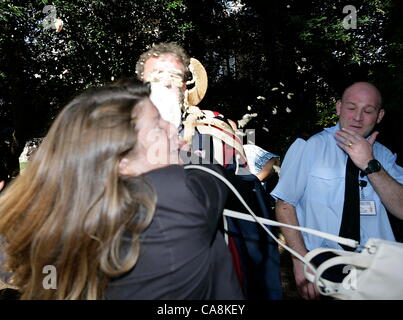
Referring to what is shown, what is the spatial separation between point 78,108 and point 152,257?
23.1 inches

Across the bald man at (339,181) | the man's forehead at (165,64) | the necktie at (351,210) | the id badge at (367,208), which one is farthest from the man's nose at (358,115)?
the man's forehead at (165,64)

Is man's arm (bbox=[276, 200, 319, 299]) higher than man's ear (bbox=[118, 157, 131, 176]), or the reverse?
man's ear (bbox=[118, 157, 131, 176])

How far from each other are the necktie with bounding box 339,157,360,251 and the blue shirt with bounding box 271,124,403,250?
3cm

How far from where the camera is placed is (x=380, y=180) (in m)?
1.79

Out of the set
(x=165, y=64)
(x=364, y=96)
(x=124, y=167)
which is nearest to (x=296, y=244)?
(x=364, y=96)

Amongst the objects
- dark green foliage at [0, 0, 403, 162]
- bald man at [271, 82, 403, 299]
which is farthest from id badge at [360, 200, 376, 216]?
dark green foliage at [0, 0, 403, 162]

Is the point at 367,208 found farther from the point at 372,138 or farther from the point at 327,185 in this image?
the point at 372,138

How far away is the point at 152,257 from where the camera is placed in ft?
3.54

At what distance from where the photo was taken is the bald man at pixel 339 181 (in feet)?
5.99

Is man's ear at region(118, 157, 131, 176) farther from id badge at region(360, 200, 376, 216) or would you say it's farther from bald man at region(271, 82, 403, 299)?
id badge at region(360, 200, 376, 216)

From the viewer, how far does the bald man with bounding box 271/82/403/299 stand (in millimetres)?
1826

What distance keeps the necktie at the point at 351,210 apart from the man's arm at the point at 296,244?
245 mm

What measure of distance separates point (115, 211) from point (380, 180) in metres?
1.46

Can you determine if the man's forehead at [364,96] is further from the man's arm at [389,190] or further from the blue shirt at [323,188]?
the man's arm at [389,190]
